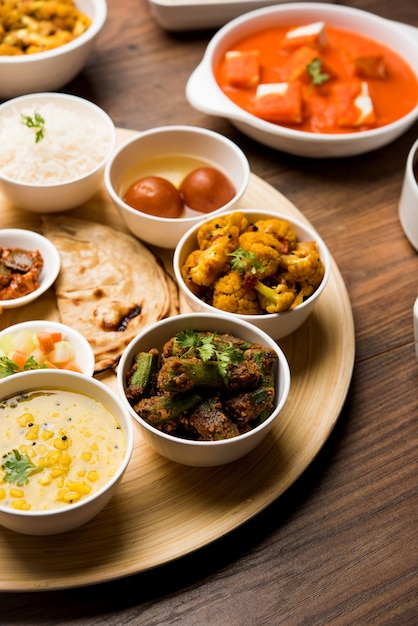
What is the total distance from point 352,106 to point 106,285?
149 cm

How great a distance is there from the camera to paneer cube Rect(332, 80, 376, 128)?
3.33 metres

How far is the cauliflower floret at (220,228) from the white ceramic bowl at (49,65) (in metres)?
1.27

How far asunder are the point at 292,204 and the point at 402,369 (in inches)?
34.3

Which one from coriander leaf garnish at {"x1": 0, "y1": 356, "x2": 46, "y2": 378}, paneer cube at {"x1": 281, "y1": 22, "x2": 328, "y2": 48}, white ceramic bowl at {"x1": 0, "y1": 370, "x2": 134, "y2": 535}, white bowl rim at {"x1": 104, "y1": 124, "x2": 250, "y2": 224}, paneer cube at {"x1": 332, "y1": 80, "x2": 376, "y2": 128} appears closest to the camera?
white ceramic bowl at {"x1": 0, "y1": 370, "x2": 134, "y2": 535}

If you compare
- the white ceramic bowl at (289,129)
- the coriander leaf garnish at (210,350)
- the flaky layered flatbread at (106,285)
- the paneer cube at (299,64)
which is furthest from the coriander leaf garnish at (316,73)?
the coriander leaf garnish at (210,350)

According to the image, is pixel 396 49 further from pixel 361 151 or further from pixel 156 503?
pixel 156 503

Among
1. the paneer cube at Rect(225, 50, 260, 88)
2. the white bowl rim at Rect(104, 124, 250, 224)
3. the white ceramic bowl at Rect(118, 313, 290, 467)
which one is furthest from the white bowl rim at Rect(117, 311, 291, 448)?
the paneer cube at Rect(225, 50, 260, 88)

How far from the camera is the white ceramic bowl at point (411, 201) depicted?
3.00 metres

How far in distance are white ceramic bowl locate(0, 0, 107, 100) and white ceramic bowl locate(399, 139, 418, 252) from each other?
62.7 inches

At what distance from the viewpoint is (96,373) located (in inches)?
98.4

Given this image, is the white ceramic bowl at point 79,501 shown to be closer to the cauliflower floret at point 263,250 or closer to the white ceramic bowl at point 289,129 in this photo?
the cauliflower floret at point 263,250

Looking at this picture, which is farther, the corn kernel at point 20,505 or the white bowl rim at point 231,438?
the white bowl rim at point 231,438

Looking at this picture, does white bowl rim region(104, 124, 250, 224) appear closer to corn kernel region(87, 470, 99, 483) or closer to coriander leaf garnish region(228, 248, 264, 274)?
coriander leaf garnish region(228, 248, 264, 274)

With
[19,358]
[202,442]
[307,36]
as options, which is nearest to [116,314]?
[19,358]
